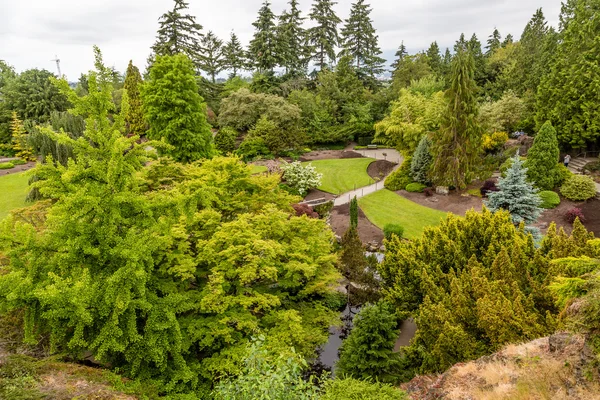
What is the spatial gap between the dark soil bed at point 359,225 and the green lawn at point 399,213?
1.72 ft

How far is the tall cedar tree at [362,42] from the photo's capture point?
54.7 m

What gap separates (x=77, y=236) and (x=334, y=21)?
54511mm

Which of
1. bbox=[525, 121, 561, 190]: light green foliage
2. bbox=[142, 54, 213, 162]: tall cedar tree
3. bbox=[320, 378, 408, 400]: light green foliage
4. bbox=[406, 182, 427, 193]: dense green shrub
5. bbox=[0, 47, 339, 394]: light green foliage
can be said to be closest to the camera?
bbox=[320, 378, 408, 400]: light green foliage

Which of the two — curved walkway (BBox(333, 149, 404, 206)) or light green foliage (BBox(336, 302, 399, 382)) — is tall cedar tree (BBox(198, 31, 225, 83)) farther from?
light green foliage (BBox(336, 302, 399, 382))

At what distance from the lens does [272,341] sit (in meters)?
10.8

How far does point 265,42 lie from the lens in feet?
158

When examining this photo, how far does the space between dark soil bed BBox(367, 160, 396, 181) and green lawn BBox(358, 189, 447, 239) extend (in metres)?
5.22

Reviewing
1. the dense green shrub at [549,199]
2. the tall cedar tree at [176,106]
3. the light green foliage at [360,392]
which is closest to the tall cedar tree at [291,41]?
the tall cedar tree at [176,106]

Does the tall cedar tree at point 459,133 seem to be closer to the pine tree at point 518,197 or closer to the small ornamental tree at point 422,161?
the small ornamental tree at point 422,161

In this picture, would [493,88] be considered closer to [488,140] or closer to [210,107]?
[488,140]

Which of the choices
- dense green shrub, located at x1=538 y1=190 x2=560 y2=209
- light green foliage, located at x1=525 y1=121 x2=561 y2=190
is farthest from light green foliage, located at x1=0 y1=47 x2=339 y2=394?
light green foliage, located at x1=525 y1=121 x2=561 y2=190

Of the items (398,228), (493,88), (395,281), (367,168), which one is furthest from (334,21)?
(395,281)

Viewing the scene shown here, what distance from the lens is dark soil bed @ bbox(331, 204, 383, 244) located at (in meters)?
23.3

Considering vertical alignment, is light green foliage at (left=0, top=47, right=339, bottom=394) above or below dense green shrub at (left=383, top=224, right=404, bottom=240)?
above
